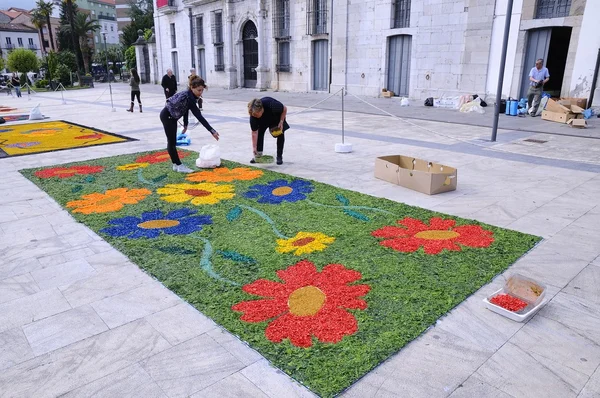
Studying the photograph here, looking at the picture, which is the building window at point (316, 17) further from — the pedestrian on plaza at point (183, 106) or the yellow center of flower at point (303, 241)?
the yellow center of flower at point (303, 241)

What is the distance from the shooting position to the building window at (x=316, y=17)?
2291 centimetres

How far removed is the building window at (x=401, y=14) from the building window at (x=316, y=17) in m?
4.42

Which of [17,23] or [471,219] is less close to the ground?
[17,23]

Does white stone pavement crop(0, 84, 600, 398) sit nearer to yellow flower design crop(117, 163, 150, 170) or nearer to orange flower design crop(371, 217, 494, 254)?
orange flower design crop(371, 217, 494, 254)

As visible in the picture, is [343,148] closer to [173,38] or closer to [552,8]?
[552,8]

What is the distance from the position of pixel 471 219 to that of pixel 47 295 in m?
4.27

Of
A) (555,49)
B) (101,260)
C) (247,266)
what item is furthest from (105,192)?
(555,49)

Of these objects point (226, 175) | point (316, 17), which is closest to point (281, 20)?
point (316, 17)

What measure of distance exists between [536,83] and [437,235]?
1118 centimetres

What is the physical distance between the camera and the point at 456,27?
16.9 meters

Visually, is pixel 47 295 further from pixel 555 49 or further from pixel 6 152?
pixel 555 49

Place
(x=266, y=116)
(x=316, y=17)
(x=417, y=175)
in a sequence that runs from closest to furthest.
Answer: (x=417, y=175) → (x=266, y=116) → (x=316, y=17)

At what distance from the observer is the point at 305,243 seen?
449cm

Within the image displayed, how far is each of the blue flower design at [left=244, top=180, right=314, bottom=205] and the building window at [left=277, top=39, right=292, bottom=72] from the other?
20141mm
